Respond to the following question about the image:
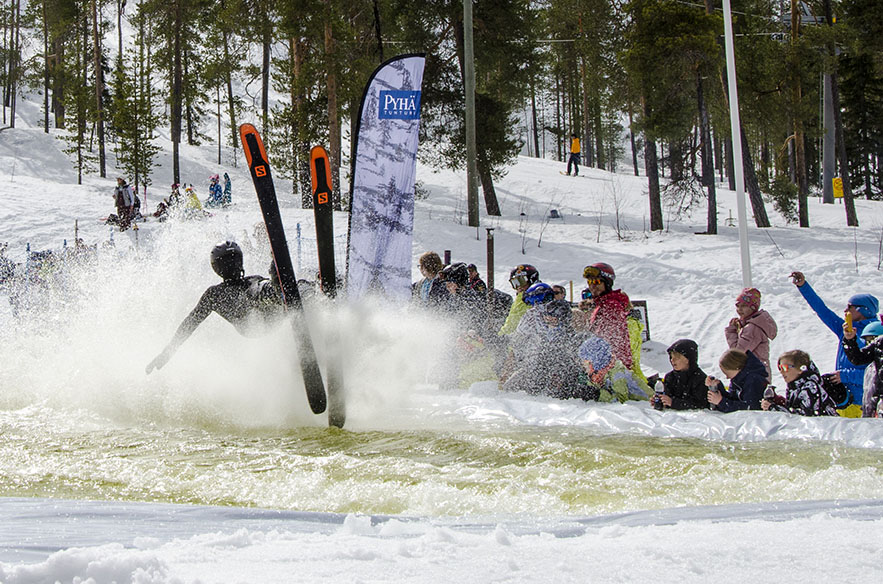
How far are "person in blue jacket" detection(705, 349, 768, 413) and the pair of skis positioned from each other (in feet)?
9.82

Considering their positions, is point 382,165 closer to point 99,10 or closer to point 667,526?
point 667,526

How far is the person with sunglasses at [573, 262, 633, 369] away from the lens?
23.3 feet

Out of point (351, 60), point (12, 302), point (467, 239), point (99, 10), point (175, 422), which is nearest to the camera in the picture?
point (175, 422)

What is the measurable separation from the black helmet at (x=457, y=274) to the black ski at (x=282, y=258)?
245 centimetres

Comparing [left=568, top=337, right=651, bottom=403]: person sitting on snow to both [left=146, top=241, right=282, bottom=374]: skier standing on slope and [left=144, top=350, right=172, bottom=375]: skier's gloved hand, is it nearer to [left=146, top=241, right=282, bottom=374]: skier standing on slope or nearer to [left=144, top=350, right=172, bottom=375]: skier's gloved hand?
[left=146, top=241, right=282, bottom=374]: skier standing on slope

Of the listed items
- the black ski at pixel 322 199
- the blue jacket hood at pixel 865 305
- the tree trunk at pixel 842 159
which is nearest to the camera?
the blue jacket hood at pixel 865 305

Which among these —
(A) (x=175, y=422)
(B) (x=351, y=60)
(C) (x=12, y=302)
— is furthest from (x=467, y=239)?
(A) (x=175, y=422)

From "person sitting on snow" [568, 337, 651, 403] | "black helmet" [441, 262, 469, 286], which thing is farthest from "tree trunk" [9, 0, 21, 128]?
"person sitting on snow" [568, 337, 651, 403]

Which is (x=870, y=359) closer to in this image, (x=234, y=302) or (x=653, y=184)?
(x=234, y=302)

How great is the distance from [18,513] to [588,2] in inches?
878

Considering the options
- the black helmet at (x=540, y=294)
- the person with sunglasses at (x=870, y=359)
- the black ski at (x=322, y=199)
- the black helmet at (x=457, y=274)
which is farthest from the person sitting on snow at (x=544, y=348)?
the person with sunglasses at (x=870, y=359)

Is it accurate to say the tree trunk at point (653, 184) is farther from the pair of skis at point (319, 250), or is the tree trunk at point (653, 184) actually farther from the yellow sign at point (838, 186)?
the pair of skis at point (319, 250)

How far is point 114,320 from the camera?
812cm

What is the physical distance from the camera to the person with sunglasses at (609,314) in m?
7.10
